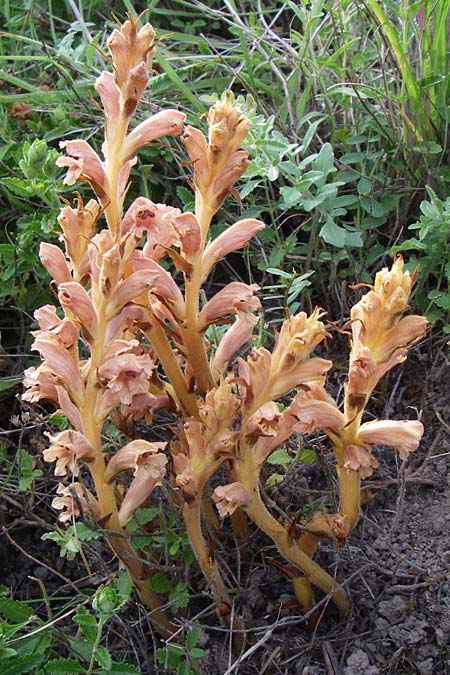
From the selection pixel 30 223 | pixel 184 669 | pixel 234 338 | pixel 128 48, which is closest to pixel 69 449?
pixel 234 338

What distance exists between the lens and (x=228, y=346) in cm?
150

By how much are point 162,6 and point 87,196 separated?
113 centimetres

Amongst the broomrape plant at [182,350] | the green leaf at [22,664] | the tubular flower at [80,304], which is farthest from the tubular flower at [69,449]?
the green leaf at [22,664]

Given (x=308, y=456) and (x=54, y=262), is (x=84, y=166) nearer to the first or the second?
(x=54, y=262)

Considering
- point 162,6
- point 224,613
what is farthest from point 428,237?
point 162,6

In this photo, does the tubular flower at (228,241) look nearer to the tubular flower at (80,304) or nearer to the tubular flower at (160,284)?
the tubular flower at (160,284)

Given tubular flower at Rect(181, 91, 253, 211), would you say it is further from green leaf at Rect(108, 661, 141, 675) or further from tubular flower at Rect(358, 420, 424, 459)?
green leaf at Rect(108, 661, 141, 675)

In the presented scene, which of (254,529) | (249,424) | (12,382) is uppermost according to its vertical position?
(249,424)

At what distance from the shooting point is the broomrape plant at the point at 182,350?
4.29 feet

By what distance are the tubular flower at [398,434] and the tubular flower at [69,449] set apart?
46 centimetres

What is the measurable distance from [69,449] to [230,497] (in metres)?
0.27

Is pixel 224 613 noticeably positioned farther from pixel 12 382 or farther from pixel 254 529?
pixel 12 382

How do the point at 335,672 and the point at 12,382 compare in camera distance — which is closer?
the point at 335,672

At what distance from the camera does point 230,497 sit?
1.35m
